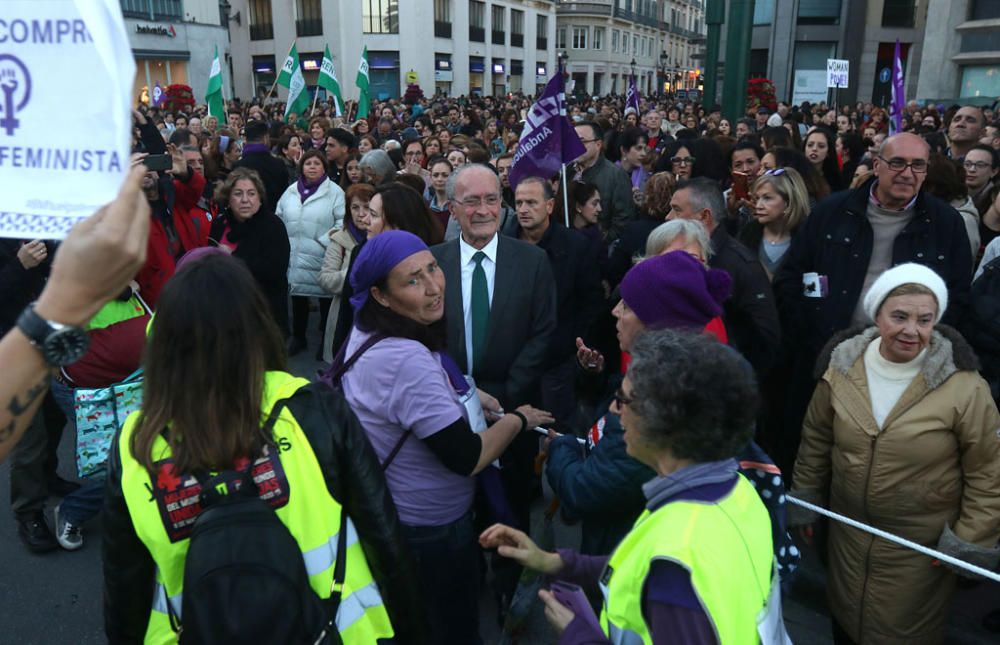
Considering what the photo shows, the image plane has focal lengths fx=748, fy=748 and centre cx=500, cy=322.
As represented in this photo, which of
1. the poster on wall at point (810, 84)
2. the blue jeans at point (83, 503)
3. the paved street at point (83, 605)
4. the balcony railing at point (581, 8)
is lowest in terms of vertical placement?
the paved street at point (83, 605)

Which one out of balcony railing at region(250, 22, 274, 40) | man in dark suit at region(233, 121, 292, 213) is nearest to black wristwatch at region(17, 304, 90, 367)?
man in dark suit at region(233, 121, 292, 213)

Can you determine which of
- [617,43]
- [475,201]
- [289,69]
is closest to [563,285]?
[475,201]

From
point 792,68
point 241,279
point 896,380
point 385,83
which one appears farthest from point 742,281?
point 385,83

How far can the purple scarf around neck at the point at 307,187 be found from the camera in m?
6.95

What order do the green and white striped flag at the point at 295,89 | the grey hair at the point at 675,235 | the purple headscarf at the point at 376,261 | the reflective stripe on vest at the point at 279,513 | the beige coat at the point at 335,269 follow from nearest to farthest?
the reflective stripe on vest at the point at 279,513, the purple headscarf at the point at 376,261, the grey hair at the point at 675,235, the beige coat at the point at 335,269, the green and white striped flag at the point at 295,89

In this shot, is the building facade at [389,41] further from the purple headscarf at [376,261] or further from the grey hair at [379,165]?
the purple headscarf at [376,261]

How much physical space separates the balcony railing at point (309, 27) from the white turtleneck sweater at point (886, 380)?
4661 cm

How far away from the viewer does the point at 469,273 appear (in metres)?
3.51

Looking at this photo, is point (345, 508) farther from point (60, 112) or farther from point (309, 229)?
point (309, 229)

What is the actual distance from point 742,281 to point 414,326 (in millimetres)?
1859

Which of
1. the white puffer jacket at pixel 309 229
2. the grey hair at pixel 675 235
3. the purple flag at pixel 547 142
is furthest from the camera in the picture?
the white puffer jacket at pixel 309 229

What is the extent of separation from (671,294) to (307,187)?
543 centimetres

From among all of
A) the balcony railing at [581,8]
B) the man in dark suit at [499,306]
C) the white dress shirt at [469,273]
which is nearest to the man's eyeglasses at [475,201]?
the man in dark suit at [499,306]

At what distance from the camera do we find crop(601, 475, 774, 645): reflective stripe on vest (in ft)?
4.61
